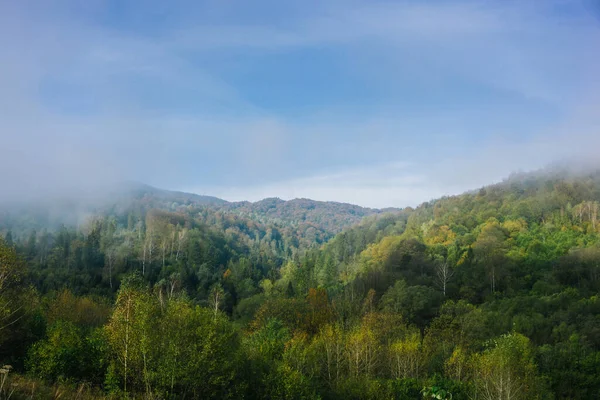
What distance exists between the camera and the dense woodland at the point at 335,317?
21.3m

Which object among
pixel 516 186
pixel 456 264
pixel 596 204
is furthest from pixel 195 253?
pixel 516 186

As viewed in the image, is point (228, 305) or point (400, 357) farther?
point (228, 305)

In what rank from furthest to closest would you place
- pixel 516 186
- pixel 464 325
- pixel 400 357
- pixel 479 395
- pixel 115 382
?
1. pixel 516 186
2. pixel 464 325
3. pixel 400 357
4. pixel 479 395
5. pixel 115 382

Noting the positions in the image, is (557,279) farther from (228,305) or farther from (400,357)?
(228,305)

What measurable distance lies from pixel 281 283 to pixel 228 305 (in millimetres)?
13681

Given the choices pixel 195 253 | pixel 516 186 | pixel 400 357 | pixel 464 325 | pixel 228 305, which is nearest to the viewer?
pixel 400 357

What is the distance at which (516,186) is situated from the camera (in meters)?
160

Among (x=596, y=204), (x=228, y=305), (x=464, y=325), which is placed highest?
(x=596, y=204)

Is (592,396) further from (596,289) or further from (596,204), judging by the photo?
(596,204)

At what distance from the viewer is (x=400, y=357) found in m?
37.5

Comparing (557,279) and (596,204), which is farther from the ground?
(596,204)

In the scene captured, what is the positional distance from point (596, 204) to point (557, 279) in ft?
163

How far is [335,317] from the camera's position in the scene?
5712 centimetres

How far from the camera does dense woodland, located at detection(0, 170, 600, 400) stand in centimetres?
2131
